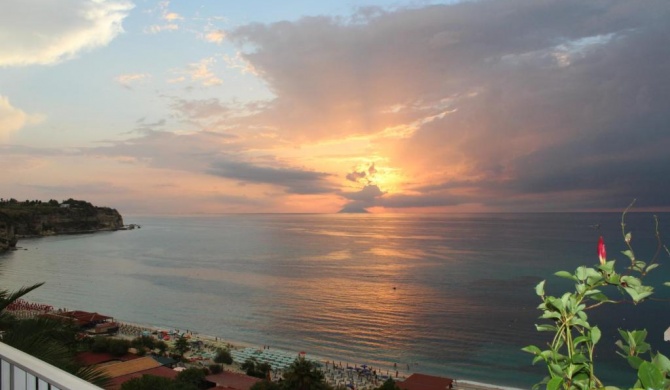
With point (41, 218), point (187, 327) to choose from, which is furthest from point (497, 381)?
point (41, 218)

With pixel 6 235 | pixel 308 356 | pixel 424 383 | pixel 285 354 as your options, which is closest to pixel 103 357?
pixel 285 354

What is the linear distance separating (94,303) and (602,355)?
4205 cm

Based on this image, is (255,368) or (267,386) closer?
(267,386)

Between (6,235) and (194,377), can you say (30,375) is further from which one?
(6,235)

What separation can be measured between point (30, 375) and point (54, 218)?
145 m

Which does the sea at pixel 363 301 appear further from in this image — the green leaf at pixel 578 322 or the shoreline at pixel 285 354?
the green leaf at pixel 578 322

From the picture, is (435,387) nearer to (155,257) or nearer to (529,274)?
(529,274)

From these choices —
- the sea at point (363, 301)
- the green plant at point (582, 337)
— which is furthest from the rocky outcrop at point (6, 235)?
the green plant at point (582, 337)

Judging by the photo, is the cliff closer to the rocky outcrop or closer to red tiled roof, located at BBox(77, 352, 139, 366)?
the rocky outcrop

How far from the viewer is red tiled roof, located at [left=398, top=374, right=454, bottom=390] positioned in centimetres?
2054

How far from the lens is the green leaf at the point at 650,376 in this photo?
4.35 feet

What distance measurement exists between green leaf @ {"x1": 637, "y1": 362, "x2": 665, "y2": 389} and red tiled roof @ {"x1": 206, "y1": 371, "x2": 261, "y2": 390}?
789 inches

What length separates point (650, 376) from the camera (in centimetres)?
135

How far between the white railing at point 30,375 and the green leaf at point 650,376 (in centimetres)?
159
